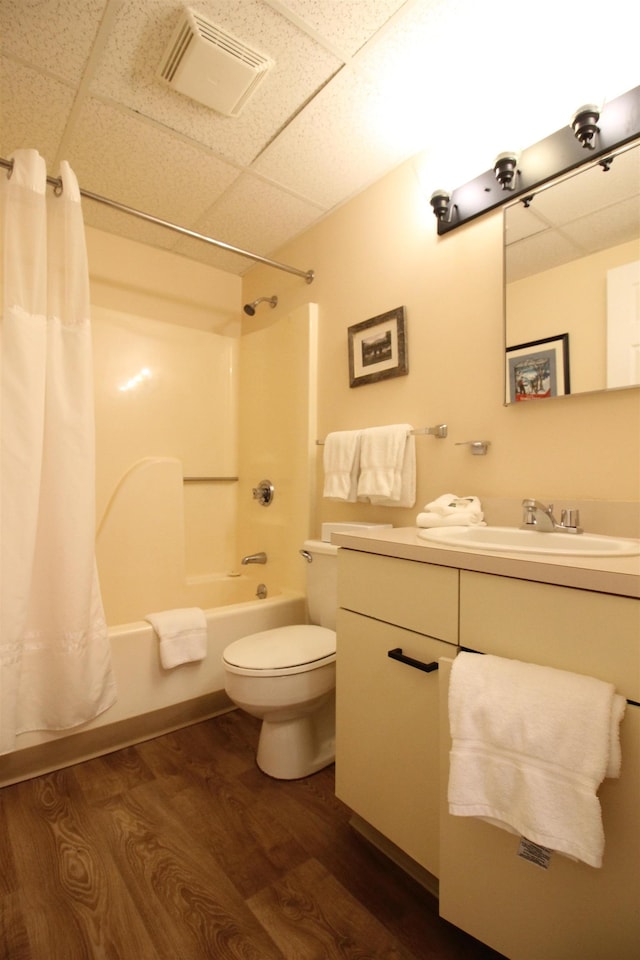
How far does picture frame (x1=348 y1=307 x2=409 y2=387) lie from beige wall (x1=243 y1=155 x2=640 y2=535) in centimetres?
3

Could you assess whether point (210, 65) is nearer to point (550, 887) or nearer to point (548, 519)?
point (548, 519)

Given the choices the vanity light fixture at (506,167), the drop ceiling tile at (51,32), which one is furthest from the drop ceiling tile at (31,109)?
the vanity light fixture at (506,167)

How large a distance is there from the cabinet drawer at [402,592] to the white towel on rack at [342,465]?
1.91 feet

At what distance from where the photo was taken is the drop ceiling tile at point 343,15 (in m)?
1.13

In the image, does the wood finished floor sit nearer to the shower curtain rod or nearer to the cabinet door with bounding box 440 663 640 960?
the cabinet door with bounding box 440 663 640 960

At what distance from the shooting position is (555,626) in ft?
2.40

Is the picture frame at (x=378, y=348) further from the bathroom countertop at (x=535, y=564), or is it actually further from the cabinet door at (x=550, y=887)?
the cabinet door at (x=550, y=887)

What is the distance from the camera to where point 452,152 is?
1.50m

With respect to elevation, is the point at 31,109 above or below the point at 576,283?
above

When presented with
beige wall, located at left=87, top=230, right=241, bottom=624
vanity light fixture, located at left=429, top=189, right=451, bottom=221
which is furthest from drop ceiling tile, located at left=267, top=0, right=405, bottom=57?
beige wall, located at left=87, top=230, right=241, bottom=624

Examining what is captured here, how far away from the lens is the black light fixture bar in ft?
3.60

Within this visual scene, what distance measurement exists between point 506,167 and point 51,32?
1.33 metres

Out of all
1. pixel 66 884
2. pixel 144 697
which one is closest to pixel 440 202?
pixel 144 697

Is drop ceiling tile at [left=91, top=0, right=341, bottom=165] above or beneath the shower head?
above
